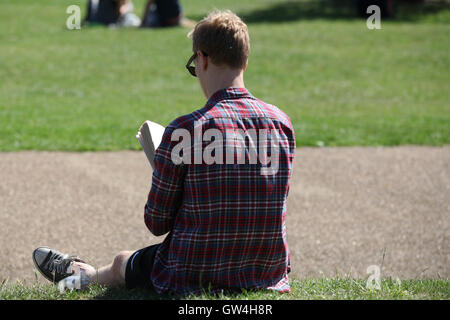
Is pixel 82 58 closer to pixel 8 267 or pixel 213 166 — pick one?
pixel 8 267

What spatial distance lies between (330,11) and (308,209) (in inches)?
604

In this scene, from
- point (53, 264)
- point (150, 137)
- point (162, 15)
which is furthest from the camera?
point (162, 15)

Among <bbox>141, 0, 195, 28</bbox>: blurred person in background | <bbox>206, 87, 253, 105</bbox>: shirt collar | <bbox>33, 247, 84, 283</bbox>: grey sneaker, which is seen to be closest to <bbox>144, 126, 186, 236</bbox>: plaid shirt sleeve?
<bbox>206, 87, 253, 105</bbox>: shirt collar

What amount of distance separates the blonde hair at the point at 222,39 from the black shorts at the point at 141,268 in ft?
3.41

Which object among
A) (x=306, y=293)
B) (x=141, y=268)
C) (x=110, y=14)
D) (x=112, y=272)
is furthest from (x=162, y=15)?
(x=306, y=293)

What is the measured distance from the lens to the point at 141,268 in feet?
10.9

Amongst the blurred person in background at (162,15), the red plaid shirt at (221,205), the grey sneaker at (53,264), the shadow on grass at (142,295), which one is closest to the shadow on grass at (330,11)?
the blurred person in background at (162,15)

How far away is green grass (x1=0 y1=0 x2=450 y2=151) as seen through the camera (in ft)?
28.3

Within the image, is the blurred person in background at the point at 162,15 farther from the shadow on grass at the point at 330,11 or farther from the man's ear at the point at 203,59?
the man's ear at the point at 203,59

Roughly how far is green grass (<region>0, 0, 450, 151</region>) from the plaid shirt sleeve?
190 inches

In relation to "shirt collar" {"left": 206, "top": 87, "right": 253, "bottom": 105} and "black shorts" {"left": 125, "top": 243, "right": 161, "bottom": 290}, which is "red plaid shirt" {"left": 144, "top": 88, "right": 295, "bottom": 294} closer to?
"shirt collar" {"left": 206, "top": 87, "right": 253, "bottom": 105}

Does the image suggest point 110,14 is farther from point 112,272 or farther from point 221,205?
point 221,205

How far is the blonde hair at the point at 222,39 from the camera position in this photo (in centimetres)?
291
